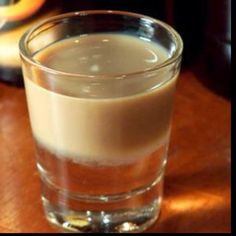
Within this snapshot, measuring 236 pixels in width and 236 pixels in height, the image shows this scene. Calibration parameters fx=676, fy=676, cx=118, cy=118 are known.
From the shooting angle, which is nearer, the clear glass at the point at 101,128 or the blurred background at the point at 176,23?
the clear glass at the point at 101,128

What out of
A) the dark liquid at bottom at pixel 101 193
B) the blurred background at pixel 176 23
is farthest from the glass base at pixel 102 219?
the blurred background at pixel 176 23

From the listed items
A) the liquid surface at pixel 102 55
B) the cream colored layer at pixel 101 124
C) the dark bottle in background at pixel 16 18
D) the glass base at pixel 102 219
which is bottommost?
the glass base at pixel 102 219

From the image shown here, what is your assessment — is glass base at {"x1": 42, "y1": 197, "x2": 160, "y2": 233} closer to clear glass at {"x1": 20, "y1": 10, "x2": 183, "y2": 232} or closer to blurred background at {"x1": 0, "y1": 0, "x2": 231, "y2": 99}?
clear glass at {"x1": 20, "y1": 10, "x2": 183, "y2": 232}

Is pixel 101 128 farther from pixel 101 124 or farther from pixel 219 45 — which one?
pixel 219 45

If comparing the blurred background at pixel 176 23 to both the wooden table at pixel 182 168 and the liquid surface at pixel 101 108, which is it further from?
the liquid surface at pixel 101 108

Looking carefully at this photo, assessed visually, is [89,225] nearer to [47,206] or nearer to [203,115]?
[47,206]

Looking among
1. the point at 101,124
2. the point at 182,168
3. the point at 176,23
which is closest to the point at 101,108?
the point at 101,124

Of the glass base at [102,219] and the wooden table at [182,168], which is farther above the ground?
the glass base at [102,219]
